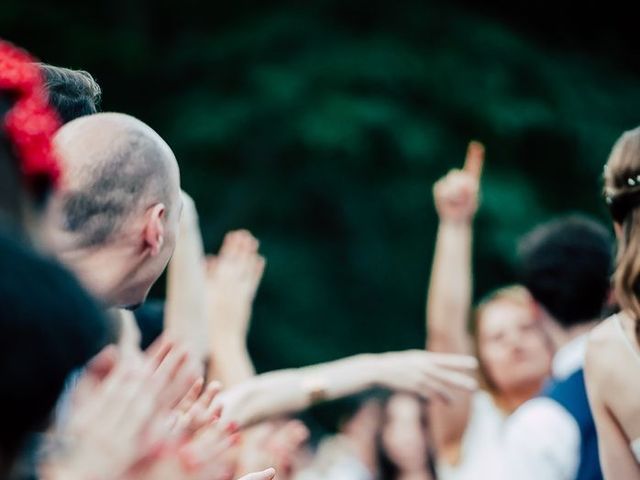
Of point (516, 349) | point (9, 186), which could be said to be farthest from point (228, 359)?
point (9, 186)

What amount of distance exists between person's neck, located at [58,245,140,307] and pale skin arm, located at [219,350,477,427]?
619mm

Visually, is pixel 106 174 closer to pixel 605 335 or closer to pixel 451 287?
pixel 605 335

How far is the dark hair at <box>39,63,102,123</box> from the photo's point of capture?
9.25 ft

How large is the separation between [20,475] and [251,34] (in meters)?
8.76

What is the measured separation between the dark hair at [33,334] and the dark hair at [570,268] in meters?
3.09

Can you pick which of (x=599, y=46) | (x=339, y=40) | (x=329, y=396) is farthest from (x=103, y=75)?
(x=329, y=396)

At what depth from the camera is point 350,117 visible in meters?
9.65

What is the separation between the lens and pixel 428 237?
33.9 ft

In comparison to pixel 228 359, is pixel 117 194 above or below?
above

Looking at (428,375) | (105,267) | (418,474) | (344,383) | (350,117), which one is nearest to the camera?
(105,267)

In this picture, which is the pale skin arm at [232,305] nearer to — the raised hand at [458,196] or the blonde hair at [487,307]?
the raised hand at [458,196]

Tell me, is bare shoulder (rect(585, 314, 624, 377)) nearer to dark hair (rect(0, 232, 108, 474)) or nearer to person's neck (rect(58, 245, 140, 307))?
person's neck (rect(58, 245, 140, 307))

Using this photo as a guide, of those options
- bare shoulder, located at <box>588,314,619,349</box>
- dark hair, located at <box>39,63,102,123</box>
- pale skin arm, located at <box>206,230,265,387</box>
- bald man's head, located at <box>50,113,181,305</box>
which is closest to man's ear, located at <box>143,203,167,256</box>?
bald man's head, located at <box>50,113,181,305</box>

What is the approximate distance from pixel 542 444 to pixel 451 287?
3.22ft
